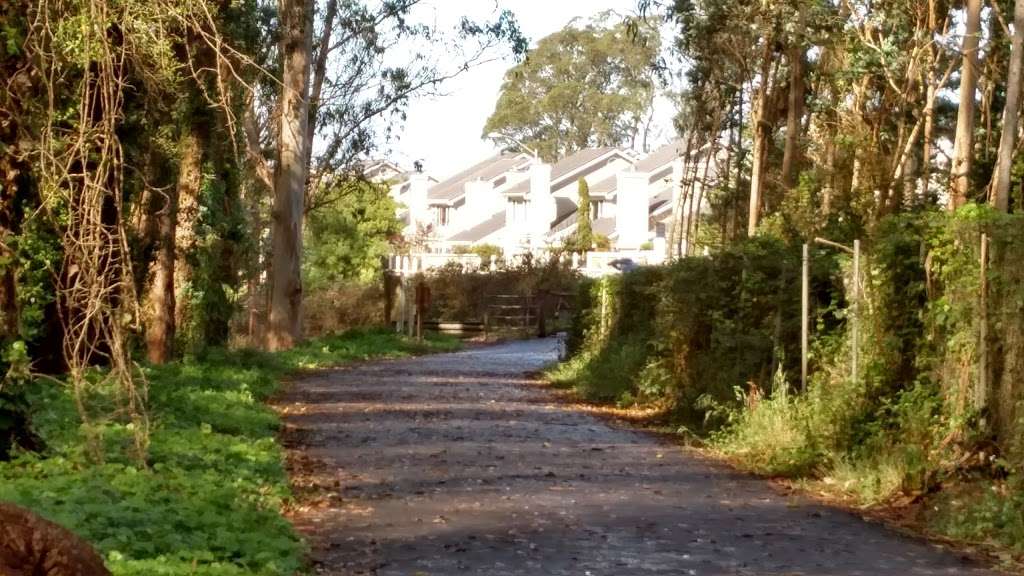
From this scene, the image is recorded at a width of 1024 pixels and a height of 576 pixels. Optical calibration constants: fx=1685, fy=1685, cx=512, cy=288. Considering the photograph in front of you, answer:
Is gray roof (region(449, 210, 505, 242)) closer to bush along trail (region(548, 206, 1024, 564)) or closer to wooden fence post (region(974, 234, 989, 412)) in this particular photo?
bush along trail (region(548, 206, 1024, 564))

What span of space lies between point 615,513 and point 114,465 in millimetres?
3869

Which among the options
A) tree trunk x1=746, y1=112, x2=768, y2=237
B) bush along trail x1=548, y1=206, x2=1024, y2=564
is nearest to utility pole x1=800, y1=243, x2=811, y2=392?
bush along trail x1=548, y1=206, x2=1024, y2=564

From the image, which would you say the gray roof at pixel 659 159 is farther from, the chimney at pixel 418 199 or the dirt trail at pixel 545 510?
the dirt trail at pixel 545 510

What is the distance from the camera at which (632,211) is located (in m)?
83.4

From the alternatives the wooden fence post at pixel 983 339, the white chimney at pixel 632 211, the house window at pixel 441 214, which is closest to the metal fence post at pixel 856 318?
the wooden fence post at pixel 983 339

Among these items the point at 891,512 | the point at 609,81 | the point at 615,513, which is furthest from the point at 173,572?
the point at 609,81

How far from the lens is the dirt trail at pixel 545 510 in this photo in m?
10.8

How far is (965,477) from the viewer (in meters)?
13.3

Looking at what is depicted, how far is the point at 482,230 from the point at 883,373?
77.6 meters

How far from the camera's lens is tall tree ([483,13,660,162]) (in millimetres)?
81938

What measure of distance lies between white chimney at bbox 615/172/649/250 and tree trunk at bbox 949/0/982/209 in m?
60.4

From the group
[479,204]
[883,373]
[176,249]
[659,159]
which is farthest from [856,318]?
[479,204]

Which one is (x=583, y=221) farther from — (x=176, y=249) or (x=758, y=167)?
(x=176, y=249)

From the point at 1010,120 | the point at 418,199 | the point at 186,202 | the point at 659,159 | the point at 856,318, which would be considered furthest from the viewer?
the point at 418,199
